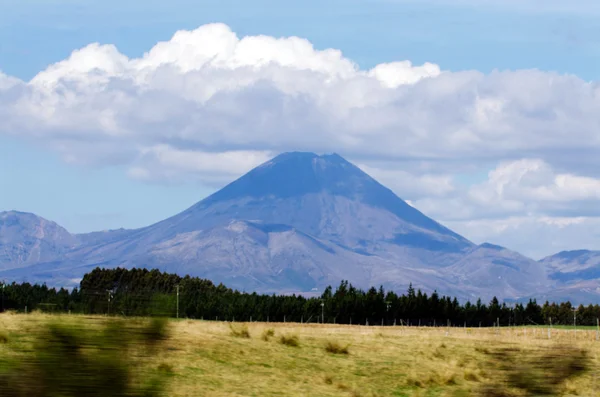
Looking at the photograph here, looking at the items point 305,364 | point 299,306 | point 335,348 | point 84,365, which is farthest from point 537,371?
point 299,306

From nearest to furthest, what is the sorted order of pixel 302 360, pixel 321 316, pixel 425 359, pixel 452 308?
pixel 302 360 → pixel 425 359 → pixel 321 316 → pixel 452 308

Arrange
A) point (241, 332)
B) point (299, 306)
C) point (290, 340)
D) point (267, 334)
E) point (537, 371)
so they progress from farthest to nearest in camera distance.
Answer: point (299, 306), point (267, 334), point (241, 332), point (290, 340), point (537, 371)

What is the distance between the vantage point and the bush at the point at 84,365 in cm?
1100

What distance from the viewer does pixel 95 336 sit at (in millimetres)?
11898

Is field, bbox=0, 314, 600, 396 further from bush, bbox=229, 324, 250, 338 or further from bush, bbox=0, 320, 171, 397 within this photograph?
bush, bbox=0, 320, 171, 397

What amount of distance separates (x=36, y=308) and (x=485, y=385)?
21.3 ft

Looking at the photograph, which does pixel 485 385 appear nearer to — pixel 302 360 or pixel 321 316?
pixel 302 360

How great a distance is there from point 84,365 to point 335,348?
105 ft

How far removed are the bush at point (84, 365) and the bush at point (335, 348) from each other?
3083cm

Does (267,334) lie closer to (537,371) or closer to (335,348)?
(335,348)

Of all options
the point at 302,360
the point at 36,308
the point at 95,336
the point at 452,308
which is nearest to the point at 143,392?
the point at 95,336

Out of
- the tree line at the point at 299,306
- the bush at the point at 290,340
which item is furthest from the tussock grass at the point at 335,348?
the tree line at the point at 299,306

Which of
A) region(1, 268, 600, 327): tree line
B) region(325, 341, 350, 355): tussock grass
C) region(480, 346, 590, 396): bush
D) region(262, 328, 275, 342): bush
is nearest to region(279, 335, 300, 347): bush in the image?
region(262, 328, 275, 342): bush

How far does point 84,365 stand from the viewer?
11328 millimetres
